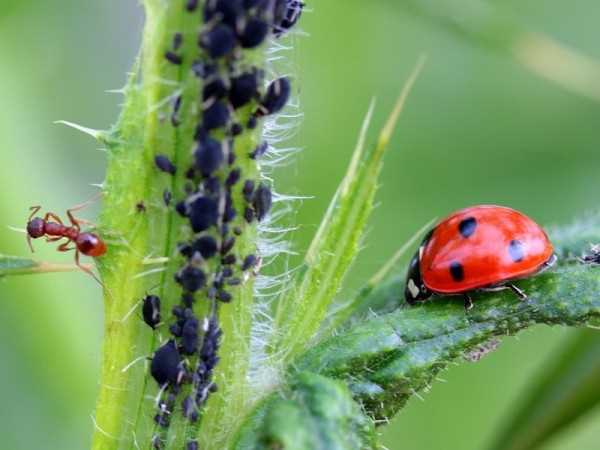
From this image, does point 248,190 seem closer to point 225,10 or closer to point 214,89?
point 214,89

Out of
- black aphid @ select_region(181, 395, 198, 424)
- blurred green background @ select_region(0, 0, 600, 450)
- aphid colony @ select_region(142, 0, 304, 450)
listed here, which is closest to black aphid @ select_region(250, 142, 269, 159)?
aphid colony @ select_region(142, 0, 304, 450)

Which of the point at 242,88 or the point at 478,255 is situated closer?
the point at 242,88

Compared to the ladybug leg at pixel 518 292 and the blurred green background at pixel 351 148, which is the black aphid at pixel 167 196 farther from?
the blurred green background at pixel 351 148

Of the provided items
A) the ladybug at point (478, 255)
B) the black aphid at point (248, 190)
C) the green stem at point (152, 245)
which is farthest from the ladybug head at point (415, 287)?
the black aphid at point (248, 190)

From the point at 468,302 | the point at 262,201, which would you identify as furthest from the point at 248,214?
the point at 468,302

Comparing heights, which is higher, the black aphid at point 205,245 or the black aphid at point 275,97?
the black aphid at point 275,97

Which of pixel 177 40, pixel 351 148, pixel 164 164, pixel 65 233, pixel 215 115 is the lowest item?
pixel 351 148

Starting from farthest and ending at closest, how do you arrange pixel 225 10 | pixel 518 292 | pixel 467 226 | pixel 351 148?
pixel 351 148 < pixel 467 226 < pixel 518 292 < pixel 225 10
